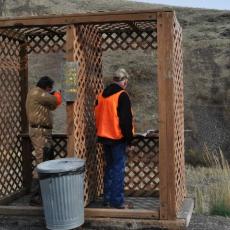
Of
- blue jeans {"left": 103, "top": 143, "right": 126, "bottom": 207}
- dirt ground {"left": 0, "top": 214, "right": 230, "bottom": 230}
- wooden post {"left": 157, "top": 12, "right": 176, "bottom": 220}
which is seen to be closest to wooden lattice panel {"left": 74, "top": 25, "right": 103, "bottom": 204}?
blue jeans {"left": 103, "top": 143, "right": 126, "bottom": 207}

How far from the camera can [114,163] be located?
6.77 meters

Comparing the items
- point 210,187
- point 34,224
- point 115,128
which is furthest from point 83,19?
point 210,187

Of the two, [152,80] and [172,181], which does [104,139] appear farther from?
[152,80]

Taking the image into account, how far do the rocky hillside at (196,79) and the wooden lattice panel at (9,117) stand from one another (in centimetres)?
613

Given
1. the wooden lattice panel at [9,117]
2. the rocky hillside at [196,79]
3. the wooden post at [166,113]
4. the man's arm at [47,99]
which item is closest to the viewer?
the wooden post at [166,113]

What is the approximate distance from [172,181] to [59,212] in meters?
1.35

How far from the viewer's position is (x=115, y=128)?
6621 millimetres

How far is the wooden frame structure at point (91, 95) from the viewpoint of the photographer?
646 cm

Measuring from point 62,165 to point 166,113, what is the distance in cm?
134

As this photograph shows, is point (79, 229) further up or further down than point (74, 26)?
further down

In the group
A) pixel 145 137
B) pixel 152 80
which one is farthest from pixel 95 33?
pixel 152 80

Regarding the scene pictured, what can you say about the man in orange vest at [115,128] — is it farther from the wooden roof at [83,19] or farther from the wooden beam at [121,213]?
the wooden roof at [83,19]

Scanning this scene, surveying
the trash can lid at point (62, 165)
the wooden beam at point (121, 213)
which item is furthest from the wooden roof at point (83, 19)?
the wooden beam at point (121, 213)

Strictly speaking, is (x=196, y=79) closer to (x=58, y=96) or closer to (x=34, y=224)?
(x=58, y=96)
